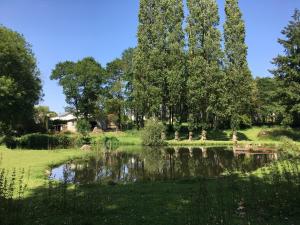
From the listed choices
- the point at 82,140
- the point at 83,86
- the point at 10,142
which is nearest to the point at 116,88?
the point at 83,86

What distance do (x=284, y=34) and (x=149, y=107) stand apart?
21819mm

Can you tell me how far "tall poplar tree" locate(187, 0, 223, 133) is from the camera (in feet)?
166

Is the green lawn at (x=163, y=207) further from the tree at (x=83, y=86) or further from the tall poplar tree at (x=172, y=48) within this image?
the tree at (x=83, y=86)

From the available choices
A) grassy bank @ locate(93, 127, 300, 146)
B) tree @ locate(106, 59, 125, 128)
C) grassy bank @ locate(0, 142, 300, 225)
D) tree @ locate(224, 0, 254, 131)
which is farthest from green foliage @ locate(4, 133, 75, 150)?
grassy bank @ locate(0, 142, 300, 225)

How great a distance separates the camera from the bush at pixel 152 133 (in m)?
46.0

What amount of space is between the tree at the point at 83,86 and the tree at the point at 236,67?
3430 cm

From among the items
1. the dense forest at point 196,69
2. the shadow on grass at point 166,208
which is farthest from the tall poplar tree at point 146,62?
the shadow on grass at point 166,208

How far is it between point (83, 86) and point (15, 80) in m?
36.5

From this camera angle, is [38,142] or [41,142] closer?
[38,142]

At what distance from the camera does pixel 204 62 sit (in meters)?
50.9

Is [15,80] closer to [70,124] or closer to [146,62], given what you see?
[146,62]

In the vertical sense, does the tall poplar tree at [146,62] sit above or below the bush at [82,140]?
above

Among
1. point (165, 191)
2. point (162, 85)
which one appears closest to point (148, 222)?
point (165, 191)

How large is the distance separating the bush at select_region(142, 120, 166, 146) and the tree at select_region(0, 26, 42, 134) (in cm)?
1477
